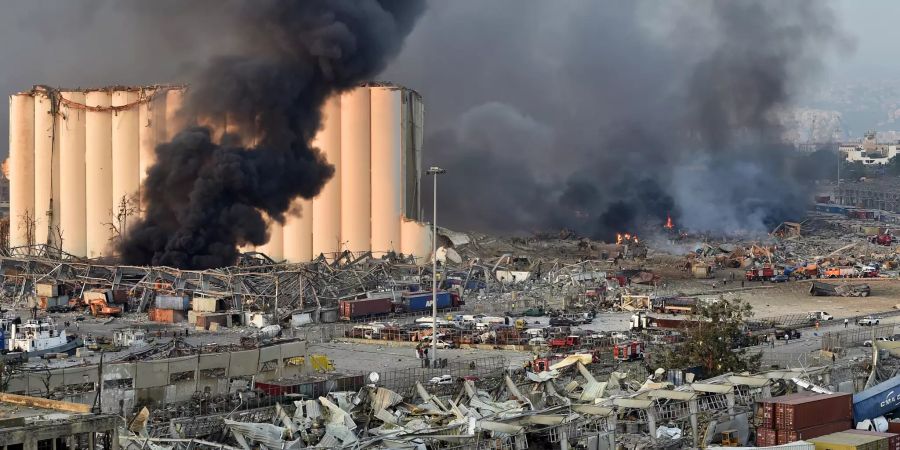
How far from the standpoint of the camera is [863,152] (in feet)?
560

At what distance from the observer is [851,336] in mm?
39719

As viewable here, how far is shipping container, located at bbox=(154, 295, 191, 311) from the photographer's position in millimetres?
47906

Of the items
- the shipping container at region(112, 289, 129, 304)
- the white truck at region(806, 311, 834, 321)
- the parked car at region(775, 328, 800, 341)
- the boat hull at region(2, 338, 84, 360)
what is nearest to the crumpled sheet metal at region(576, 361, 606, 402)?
the boat hull at region(2, 338, 84, 360)

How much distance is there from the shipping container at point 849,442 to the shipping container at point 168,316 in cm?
2830

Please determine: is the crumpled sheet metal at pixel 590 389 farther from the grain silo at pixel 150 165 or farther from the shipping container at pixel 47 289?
the grain silo at pixel 150 165

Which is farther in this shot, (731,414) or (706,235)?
(706,235)

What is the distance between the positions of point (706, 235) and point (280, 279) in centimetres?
3799

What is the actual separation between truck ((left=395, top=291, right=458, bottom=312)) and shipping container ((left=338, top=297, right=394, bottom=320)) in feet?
2.07

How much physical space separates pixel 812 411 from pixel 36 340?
20730mm

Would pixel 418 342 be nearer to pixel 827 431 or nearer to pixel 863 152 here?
pixel 827 431

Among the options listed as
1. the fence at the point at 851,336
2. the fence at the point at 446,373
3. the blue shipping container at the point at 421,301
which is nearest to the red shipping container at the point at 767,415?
the fence at the point at 446,373

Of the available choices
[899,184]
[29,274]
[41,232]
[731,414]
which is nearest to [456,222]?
[41,232]

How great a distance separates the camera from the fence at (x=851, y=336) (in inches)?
1458

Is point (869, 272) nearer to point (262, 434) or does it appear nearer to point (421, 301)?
point (421, 301)
